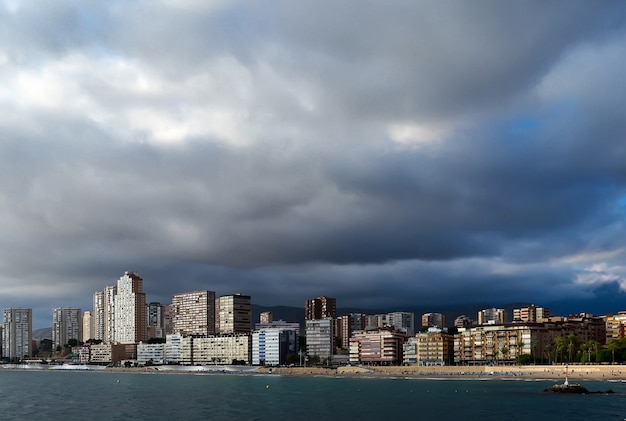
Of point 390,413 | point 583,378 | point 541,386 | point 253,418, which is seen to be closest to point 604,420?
point 390,413

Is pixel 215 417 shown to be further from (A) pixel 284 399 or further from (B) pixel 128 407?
(A) pixel 284 399

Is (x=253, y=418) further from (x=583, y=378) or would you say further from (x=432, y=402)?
(x=583, y=378)

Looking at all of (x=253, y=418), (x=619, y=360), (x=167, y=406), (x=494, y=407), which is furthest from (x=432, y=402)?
(x=619, y=360)

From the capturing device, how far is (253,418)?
91.4 meters

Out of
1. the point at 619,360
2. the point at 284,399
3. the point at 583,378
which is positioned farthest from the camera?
the point at 619,360

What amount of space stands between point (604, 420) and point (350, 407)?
36004 mm

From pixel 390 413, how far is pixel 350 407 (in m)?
11.5

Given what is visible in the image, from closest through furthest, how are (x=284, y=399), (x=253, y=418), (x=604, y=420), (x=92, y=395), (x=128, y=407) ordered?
(x=604, y=420), (x=253, y=418), (x=128, y=407), (x=284, y=399), (x=92, y=395)

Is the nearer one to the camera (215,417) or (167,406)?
(215,417)

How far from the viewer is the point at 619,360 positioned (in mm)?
193250

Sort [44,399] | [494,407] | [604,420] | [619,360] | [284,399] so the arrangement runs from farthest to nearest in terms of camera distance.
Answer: [619,360] < [44,399] < [284,399] < [494,407] < [604,420]

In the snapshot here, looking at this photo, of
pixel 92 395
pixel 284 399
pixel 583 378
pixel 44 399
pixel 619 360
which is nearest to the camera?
pixel 284 399

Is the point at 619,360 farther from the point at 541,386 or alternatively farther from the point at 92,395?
the point at 92,395

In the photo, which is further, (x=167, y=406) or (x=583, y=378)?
(x=583, y=378)
